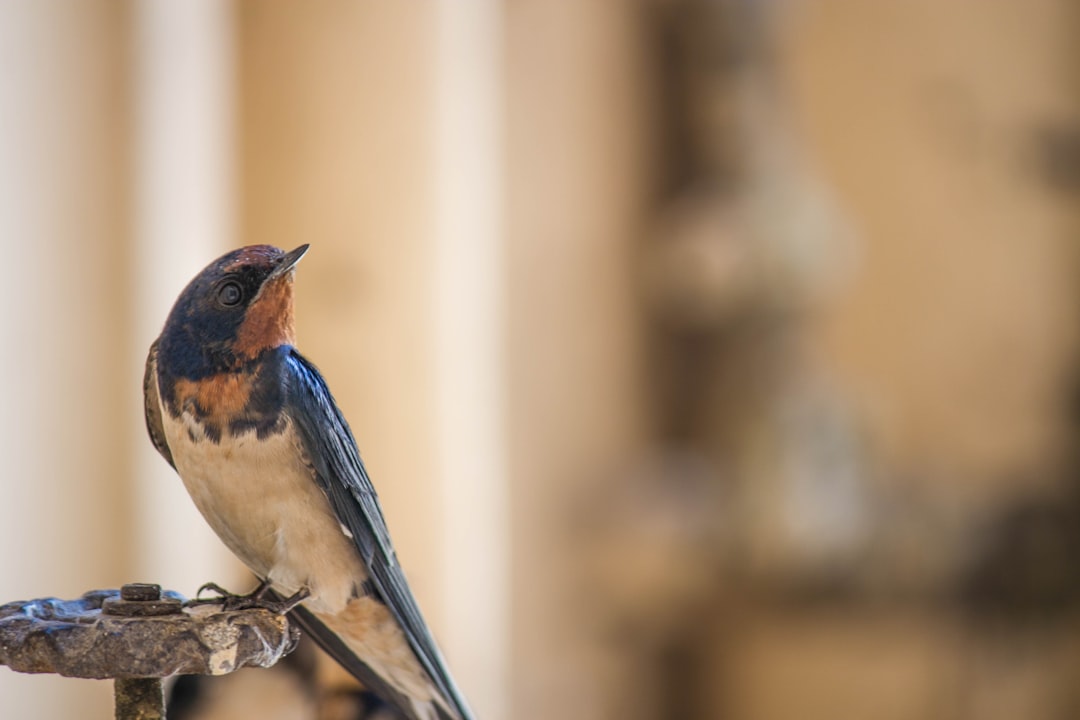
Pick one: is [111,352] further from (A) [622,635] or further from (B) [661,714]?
(B) [661,714]

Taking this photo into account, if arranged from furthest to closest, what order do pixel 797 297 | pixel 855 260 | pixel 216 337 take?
pixel 855 260, pixel 797 297, pixel 216 337

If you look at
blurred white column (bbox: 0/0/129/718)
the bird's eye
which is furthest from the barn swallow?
blurred white column (bbox: 0/0/129/718)

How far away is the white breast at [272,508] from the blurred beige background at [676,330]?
2.38ft

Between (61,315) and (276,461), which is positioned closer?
(276,461)

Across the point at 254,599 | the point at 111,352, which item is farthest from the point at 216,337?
the point at 111,352

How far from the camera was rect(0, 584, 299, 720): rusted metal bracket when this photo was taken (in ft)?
1.27

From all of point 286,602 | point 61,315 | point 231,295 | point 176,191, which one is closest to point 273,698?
point 286,602

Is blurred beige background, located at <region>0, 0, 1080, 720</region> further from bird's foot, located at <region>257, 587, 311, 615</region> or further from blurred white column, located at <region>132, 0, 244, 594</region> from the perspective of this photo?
bird's foot, located at <region>257, 587, 311, 615</region>

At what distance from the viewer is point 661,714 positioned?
7.65ft

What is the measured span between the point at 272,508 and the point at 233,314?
83 mm

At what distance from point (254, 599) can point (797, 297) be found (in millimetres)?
1574

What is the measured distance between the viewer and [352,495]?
50cm

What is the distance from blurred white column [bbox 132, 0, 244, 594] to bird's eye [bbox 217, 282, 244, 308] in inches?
33.1

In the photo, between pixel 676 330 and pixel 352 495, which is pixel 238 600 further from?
pixel 676 330
